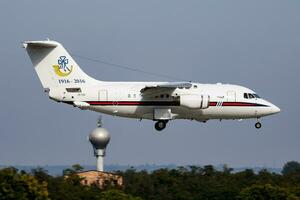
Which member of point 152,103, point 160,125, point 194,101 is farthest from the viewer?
point 160,125

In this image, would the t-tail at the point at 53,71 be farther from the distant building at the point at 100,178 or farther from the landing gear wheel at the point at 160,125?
the distant building at the point at 100,178

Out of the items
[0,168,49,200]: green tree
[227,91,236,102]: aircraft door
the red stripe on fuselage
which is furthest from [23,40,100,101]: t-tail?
[227,91,236,102]: aircraft door

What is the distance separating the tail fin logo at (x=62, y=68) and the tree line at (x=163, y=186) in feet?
23.4

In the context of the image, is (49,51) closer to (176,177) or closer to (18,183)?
(18,183)

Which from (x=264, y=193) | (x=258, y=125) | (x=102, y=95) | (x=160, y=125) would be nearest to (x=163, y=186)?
(x=264, y=193)

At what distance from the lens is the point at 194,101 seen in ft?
216

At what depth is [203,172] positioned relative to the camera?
103 meters

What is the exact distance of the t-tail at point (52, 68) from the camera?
65750mm

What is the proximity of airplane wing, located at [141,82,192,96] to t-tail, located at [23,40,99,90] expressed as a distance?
133 inches

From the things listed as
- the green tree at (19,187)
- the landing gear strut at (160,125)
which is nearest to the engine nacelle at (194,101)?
the landing gear strut at (160,125)

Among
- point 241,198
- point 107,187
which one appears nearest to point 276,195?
point 241,198

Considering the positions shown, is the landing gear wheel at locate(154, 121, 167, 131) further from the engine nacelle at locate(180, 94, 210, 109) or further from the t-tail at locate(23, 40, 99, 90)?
the t-tail at locate(23, 40, 99, 90)

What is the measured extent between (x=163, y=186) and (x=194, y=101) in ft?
80.3

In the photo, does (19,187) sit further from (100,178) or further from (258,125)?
(100,178)
